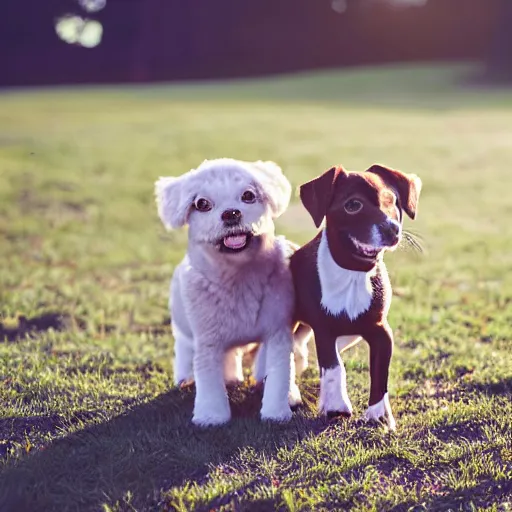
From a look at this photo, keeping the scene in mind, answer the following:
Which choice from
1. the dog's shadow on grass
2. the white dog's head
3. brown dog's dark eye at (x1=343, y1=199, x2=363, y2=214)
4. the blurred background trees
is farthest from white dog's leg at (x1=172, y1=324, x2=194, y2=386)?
the blurred background trees

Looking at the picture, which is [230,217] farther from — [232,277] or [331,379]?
[331,379]

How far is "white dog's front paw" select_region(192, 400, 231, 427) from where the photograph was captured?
3.76 meters

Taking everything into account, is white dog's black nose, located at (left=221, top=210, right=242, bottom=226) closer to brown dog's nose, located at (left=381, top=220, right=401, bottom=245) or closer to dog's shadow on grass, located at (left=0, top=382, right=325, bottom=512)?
brown dog's nose, located at (left=381, top=220, right=401, bottom=245)

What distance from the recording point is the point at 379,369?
3.59m

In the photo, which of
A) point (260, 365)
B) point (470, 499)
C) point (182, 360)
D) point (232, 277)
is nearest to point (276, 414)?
point (260, 365)

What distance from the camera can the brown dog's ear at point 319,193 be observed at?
3404 millimetres

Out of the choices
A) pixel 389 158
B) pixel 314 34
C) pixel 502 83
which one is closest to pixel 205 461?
pixel 389 158

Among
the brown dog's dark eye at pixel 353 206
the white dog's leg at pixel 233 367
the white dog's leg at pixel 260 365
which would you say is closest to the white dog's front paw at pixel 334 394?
the white dog's leg at pixel 260 365

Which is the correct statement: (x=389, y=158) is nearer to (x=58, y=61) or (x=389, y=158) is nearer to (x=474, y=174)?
(x=474, y=174)

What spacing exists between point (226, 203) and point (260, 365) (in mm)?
1114

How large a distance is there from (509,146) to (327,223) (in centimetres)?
1287

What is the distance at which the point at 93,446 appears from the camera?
3.62m

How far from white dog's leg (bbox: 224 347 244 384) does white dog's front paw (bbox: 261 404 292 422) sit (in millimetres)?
497

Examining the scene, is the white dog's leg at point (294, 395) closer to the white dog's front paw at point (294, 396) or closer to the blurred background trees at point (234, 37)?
the white dog's front paw at point (294, 396)
